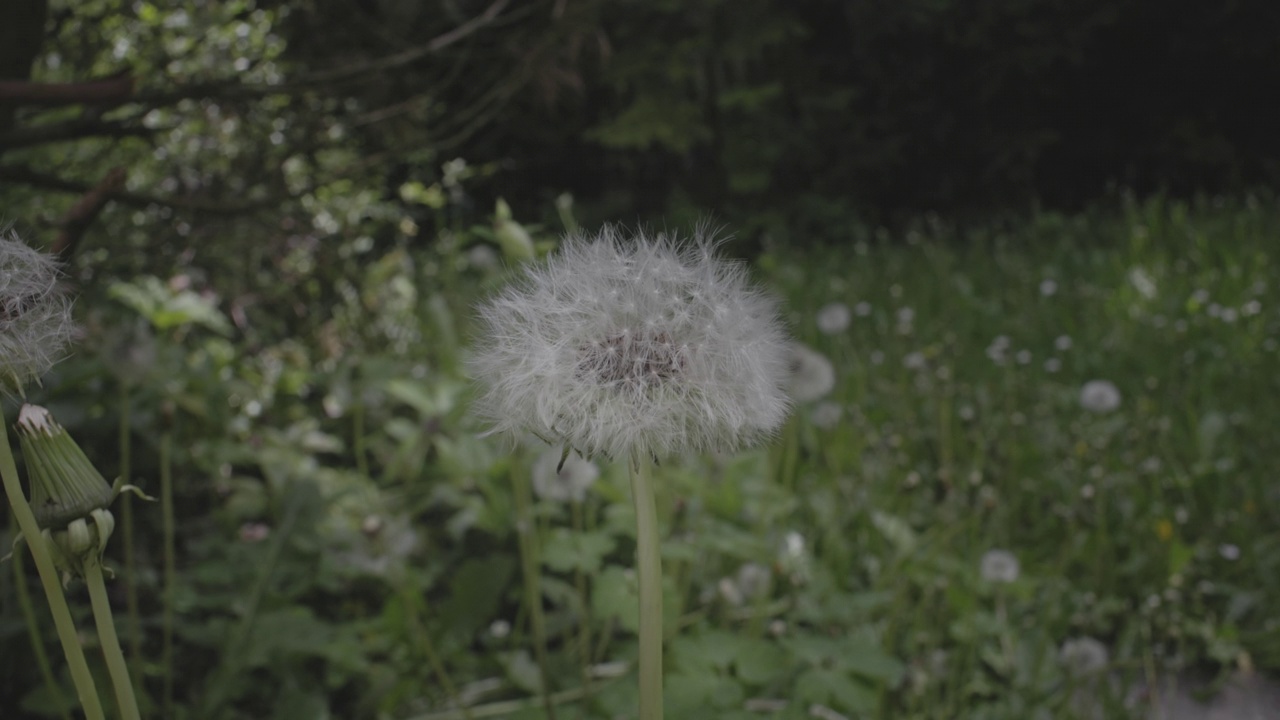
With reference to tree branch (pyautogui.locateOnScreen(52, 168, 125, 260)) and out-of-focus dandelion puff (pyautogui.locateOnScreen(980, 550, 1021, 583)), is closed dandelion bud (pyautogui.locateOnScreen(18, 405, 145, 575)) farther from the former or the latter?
out-of-focus dandelion puff (pyautogui.locateOnScreen(980, 550, 1021, 583))

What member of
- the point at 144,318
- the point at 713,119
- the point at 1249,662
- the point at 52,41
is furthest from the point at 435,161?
the point at 1249,662

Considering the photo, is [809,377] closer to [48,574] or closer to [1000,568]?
[1000,568]

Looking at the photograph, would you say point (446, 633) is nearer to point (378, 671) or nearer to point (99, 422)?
point (378, 671)

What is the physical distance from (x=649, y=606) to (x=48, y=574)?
0.96ft

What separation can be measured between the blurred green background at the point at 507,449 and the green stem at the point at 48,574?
0.24 metres

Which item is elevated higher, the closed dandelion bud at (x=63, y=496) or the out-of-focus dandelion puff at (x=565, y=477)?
the out-of-focus dandelion puff at (x=565, y=477)

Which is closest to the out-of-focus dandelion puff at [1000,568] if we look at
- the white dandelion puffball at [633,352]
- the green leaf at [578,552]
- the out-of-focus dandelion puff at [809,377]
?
the out-of-focus dandelion puff at [809,377]

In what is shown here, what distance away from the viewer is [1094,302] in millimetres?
3928

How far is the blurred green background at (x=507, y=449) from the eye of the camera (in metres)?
1.62

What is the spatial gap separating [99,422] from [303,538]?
17.3 inches

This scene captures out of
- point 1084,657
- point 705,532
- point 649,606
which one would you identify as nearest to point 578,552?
point 705,532

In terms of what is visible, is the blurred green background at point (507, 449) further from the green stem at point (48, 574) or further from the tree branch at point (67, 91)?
the green stem at point (48, 574)

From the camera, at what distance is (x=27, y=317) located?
1.76 ft

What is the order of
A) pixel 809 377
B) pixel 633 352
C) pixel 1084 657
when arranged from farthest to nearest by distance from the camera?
pixel 809 377, pixel 1084 657, pixel 633 352
